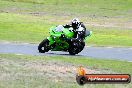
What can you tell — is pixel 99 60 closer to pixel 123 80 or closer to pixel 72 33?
pixel 72 33

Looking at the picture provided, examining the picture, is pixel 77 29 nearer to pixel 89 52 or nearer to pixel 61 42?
pixel 61 42

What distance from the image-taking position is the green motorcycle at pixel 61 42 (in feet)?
90.0

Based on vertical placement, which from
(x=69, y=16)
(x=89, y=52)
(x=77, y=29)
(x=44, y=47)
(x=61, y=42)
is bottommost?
(x=69, y=16)

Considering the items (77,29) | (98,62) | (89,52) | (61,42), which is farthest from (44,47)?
(98,62)

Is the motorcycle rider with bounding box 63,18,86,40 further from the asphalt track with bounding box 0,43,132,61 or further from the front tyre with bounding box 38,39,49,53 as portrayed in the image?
the front tyre with bounding box 38,39,49,53

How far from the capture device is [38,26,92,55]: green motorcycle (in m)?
27.4

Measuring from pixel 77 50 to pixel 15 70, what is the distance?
35.9 feet

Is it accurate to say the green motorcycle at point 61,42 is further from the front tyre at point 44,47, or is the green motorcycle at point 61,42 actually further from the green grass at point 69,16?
the green grass at point 69,16

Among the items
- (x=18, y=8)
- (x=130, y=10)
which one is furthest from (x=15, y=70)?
(x=130, y=10)

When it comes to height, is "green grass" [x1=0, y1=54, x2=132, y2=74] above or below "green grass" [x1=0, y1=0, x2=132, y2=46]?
above

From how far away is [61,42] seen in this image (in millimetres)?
27609

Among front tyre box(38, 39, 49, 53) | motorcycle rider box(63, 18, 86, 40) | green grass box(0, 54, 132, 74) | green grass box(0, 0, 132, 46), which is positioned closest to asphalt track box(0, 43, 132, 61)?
front tyre box(38, 39, 49, 53)

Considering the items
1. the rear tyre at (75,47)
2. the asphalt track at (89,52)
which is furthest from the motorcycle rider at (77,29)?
the asphalt track at (89,52)

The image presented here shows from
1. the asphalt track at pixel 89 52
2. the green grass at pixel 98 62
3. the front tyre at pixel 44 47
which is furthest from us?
the front tyre at pixel 44 47
